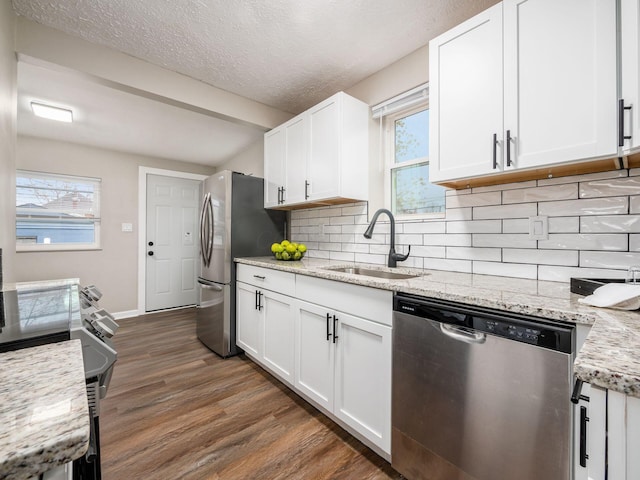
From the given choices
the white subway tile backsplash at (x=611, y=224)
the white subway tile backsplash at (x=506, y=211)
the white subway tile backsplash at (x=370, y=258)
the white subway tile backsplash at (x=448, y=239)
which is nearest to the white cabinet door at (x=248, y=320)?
the white subway tile backsplash at (x=370, y=258)

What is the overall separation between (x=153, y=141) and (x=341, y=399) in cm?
367

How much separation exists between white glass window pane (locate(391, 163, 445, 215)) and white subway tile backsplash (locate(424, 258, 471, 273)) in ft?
1.12

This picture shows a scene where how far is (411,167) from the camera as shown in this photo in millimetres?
2152

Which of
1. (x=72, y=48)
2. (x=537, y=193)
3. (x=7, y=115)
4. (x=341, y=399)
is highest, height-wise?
(x=72, y=48)

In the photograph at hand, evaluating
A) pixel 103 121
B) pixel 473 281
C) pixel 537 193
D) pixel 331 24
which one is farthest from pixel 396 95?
pixel 103 121

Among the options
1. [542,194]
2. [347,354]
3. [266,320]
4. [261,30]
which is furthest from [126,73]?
[542,194]

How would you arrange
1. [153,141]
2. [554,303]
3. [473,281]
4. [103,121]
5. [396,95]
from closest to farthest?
[554,303] → [473,281] → [396,95] → [103,121] → [153,141]

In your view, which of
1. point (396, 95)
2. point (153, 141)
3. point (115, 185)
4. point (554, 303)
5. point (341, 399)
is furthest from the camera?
point (115, 185)

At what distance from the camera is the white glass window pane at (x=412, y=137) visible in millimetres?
2078

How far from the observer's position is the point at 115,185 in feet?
12.8

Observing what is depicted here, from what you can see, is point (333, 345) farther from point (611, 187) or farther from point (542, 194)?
point (611, 187)

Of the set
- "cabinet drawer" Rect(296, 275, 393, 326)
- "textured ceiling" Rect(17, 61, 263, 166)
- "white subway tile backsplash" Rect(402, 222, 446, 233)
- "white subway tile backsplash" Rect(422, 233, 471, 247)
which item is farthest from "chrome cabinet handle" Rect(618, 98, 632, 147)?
"textured ceiling" Rect(17, 61, 263, 166)

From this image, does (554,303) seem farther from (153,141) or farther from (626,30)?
(153,141)

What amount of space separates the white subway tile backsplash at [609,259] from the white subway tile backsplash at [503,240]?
0.67ft
